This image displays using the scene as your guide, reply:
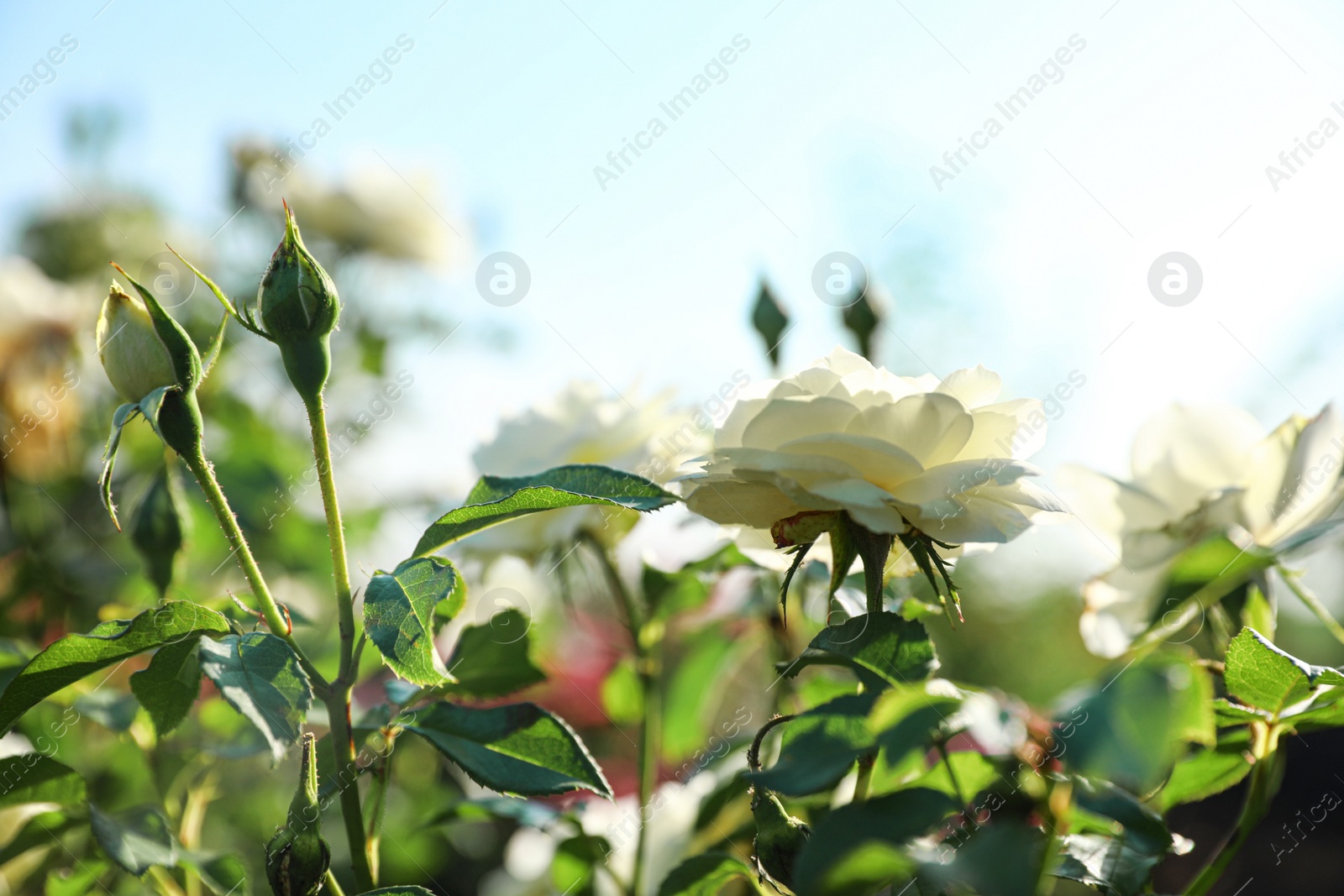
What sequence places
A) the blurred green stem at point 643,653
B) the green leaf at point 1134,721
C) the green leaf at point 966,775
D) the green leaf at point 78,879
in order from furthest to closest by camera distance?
the blurred green stem at point 643,653 < the green leaf at point 78,879 < the green leaf at point 966,775 < the green leaf at point 1134,721

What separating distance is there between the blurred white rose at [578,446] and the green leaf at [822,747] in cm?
32

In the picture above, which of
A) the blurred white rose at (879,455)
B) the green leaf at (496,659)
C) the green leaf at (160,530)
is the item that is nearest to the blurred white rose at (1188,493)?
the blurred white rose at (879,455)

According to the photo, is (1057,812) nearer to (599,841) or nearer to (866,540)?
(866,540)

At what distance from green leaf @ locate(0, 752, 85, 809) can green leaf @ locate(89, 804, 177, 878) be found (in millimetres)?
25

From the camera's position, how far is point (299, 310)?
0.42 meters

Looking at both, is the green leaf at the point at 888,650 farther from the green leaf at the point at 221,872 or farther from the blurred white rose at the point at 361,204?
the blurred white rose at the point at 361,204

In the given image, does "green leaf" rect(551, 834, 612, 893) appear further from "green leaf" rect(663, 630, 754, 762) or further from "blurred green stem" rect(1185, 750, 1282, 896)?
"blurred green stem" rect(1185, 750, 1282, 896)

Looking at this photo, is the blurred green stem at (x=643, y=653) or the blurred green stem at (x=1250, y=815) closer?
the blurred green stem at (x=1250, y=815)

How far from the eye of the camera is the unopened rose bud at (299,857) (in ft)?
1.24

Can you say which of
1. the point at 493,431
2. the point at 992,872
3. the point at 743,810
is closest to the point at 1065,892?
the point at 743,810

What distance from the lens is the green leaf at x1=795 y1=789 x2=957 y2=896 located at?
27 cm

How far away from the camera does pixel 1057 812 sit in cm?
43

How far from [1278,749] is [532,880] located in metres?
0.69

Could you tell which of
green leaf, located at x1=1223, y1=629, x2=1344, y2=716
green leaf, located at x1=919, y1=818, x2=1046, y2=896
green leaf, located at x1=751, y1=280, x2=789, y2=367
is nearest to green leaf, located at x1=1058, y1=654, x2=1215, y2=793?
green leaf, located at x1=919, y1=818, x2=1046, y2=896
